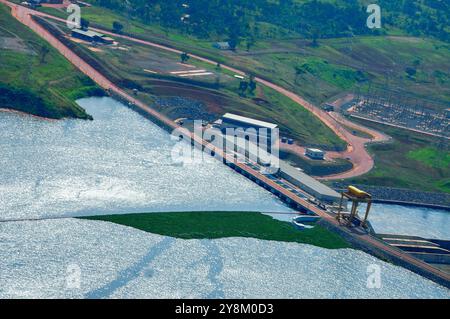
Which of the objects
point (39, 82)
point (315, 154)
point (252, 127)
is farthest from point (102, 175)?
point (315, 154)

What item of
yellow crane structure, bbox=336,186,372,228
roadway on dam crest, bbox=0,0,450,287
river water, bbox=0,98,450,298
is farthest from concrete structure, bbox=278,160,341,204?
yellow crane structure, bbox=336,186,372,228

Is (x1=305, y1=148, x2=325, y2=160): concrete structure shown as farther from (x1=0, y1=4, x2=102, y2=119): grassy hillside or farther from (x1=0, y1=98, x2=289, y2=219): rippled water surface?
(x1=0, y1=4, x2=102, y2=119): grassy hillside

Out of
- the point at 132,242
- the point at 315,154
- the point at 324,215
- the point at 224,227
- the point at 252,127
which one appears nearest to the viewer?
the point at 132,242

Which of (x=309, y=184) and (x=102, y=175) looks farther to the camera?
(x=309, y=184)

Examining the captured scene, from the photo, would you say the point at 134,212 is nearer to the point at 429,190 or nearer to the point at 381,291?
the point at 381,291

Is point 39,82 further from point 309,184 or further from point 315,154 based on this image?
point 309,184
